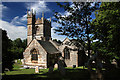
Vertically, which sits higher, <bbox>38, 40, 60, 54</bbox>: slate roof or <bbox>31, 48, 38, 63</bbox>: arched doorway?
<bbox>38, 40, 60, 54</bbox>: slate roof

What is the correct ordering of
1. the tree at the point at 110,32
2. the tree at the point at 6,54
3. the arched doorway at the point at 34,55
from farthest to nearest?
the arched doorway at the point at 34,55 < the tree at the point at 110,32 < the tree at the point at 6,54

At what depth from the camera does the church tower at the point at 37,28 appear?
46.2 m

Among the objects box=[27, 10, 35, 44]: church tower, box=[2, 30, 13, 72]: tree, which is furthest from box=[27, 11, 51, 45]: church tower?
box=[2, 30, 13, 72]: tree

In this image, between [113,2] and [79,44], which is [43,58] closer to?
[79,44]

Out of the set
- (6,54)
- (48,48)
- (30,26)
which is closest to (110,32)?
(6,54)

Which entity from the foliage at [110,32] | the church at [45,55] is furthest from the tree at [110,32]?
the church at [45,55]

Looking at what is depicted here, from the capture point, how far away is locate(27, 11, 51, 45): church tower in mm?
46250

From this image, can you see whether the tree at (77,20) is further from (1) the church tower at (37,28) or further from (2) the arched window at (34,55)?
(1) the church tower at (37,28)

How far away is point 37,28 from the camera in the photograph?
156 ft

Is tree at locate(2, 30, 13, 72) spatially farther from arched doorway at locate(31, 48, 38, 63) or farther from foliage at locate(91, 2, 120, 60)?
arched doorway at locate(31, 48, 38, 63)

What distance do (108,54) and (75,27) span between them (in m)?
5.59

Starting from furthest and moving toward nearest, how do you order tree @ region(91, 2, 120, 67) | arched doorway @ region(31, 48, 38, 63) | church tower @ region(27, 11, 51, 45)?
church tower @ region(27, 11, 51, 45) → arched doorway @ region(31, 48, 38, 63) → tree @ region(91, 2, 120, 67)

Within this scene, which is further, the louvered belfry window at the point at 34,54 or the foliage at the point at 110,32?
the louvered belfry window at the point at 34,54

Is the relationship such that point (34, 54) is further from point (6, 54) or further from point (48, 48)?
point (6, 54)
